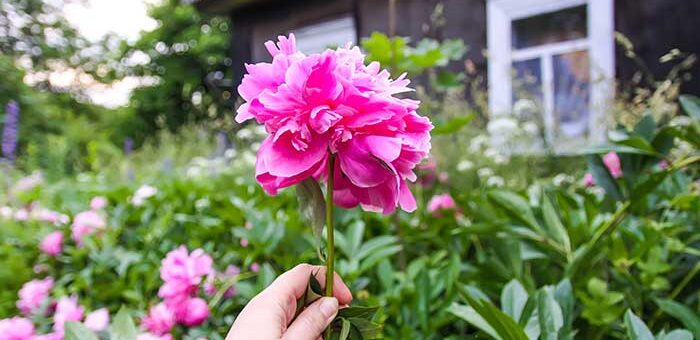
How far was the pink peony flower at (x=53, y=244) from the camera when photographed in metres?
1.48

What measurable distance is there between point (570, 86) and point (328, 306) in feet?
16.5

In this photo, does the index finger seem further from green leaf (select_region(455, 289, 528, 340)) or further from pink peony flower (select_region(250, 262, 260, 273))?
pink peony flower (select_region(250, 262, 260, 273))

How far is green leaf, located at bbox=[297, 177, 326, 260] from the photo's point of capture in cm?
51

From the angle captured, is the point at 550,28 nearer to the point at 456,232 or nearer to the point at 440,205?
the point at 440,205

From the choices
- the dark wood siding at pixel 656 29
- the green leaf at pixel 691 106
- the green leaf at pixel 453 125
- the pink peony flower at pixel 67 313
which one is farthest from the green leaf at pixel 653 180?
the dark wood siding at pixel 656 29

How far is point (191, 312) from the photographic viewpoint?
38.8 inches

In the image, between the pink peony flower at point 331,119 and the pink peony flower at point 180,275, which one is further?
the pink peony flower at point 180,275

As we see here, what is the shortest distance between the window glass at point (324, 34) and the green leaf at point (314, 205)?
672 centimetres

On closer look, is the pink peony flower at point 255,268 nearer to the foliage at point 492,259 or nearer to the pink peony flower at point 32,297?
the foliage at point 492,259

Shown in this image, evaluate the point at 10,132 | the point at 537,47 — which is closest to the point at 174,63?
the point at 537,47

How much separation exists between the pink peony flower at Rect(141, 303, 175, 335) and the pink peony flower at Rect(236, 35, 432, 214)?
1.85ft

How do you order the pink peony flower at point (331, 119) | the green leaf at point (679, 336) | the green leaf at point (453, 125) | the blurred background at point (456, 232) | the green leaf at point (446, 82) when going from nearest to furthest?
the pink peony flower at point (331, 119), the green leaf at point (679, 336), the blurred background at point (456, 232), the green leaf at point (453, 125), the green leaf at point (446, 82)

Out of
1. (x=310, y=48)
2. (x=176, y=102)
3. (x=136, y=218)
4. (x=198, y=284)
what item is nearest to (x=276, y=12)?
(x=310, y=48)

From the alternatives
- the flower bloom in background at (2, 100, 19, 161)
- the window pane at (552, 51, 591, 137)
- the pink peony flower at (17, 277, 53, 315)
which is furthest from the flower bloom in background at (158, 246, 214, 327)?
the window pane at (552, 51, 591, 137)
